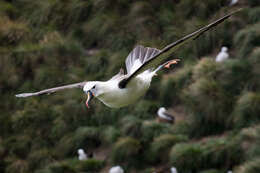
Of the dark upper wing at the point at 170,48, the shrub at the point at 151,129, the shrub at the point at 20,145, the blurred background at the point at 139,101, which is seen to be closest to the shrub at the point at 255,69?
the blurred background at the point at 139,101

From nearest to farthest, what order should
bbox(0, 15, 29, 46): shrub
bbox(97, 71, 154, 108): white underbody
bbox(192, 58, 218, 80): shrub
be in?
bbox(97, 71, 154, 108): white underbody → bbox(192, 58, 218, 80): shrub → bbox(0, 15, 29, 46): shrub

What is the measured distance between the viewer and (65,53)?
10.2 m

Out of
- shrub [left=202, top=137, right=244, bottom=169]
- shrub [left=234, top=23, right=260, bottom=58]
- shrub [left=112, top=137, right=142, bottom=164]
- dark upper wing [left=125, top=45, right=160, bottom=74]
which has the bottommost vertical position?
shrub [left=112, top=137, right=142, bottom=164]

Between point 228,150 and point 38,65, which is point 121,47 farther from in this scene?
point 228,150

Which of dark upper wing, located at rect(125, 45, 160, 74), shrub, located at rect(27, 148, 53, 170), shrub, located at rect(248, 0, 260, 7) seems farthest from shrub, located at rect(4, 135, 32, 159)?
dark upper wing, located at rect(125, 45, 160, 74)

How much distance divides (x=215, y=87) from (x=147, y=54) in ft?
10.8

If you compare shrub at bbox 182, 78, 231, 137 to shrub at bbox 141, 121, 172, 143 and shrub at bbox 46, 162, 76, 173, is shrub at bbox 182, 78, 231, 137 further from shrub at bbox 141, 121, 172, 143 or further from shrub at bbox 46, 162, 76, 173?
shrub at bbox 46, 162, 76, 173

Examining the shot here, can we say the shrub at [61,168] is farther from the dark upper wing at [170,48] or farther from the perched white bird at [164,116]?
the dark upper wing at [170,48]

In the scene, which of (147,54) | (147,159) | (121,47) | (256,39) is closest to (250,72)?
(256,39)

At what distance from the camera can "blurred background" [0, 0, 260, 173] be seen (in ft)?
23.7

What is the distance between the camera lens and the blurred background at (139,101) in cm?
723

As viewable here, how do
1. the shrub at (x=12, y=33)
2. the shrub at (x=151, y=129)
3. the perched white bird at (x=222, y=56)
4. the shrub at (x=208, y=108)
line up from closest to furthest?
the shrub at (x=208, y=108)
the shrub at (x=151, y=129)
the perched white bird at (x=222, y=56)
the shrub at (x=12, y=33)

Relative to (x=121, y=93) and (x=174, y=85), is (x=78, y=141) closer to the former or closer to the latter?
(x=174, y=85)

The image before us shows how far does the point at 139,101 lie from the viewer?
28.0 ft
